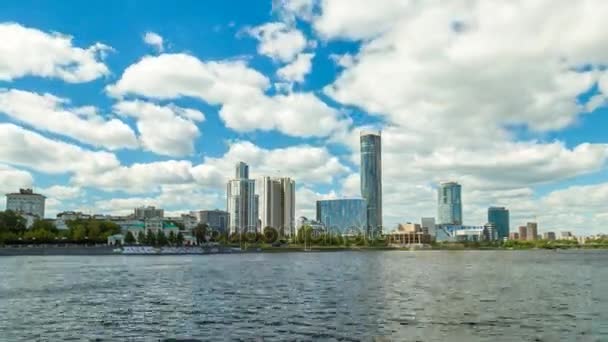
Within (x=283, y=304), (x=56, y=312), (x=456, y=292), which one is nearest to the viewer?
(x=56, y=312)

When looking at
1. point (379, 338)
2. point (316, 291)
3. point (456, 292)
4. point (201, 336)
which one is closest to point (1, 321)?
point (201, 336)

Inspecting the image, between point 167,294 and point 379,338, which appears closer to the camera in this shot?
point 379,338

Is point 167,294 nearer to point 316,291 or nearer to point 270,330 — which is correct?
point 316,291

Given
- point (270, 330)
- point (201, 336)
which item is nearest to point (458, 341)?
point (270, 330)

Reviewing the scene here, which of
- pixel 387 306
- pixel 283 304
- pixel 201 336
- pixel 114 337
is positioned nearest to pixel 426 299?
pixel 387 306

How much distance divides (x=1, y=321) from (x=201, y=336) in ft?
58.9

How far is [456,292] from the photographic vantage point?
65875 mm

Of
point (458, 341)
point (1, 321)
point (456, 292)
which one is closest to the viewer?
point (458, 341)

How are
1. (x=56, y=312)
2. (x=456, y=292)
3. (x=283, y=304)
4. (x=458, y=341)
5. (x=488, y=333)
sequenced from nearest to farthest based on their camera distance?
(x=458, y=341)
(x=488, y=333)
(x=56, y=312)
(x=283, y=304)
(x=456, y=292)

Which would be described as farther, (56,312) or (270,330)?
(56,312)

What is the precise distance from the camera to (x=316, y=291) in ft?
225

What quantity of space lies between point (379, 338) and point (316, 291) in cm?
3165

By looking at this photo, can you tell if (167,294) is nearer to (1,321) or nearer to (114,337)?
(1,321)

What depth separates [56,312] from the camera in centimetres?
5069
